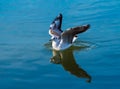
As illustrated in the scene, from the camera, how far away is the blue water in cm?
698

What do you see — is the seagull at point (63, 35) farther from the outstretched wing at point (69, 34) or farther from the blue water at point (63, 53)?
the blue water at point (63, 53)

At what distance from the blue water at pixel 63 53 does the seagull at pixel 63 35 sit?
0.17 meters

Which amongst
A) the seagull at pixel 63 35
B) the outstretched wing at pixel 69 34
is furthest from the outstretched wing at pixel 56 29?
the outstretched wing at pixel 69 34

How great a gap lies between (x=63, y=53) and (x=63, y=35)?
38cm

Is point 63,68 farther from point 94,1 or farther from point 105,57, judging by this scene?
point 94,1

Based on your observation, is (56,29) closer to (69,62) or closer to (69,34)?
(69,34)

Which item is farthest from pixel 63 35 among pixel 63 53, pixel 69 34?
pixel 63 53

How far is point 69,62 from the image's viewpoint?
25.8 ft

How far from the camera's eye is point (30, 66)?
7.75 m

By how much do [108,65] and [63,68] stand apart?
809 millimetres

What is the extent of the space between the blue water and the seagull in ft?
0.55

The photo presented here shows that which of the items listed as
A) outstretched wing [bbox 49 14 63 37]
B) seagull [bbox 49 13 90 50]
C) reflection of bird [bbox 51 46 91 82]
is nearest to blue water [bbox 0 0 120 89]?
reflection of bird [bbox 51 46 91 82]

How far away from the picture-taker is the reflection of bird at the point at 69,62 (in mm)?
7219

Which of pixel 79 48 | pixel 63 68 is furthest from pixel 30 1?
pixel 63 68
